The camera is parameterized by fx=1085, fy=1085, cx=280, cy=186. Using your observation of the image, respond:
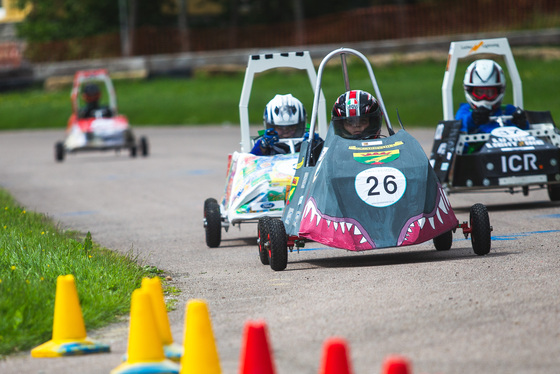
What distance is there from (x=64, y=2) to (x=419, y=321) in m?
Result: 55.1

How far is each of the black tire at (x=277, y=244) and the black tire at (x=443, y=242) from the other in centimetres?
148

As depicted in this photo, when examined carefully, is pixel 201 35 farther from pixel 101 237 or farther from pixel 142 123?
pixel 101 237

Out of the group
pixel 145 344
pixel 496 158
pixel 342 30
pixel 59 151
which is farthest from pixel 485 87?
pixel 342 30

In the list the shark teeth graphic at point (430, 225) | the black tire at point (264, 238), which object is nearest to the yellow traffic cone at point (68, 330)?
the black tire at point (264, 238)

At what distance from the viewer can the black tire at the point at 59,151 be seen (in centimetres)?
2444

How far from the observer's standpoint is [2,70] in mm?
50875

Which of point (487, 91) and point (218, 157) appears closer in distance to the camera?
point (487, 91)

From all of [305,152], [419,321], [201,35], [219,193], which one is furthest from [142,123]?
[419,321]

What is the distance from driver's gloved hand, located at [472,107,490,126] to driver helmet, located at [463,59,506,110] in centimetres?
20

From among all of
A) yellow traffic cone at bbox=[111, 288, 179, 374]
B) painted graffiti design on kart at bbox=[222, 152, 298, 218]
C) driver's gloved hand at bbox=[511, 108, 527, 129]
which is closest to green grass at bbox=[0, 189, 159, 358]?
yellow traffic cone at bbox=[111, 288, 179, 374]

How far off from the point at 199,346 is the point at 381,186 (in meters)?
3.75

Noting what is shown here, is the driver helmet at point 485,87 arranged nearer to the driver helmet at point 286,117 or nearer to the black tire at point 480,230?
the driver helmet at point 286,117

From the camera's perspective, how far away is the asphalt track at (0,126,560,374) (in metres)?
5.70

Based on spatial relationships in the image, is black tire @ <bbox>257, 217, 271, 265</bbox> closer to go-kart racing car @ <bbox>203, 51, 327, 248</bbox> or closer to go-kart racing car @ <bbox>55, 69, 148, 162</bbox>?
go-kart racing car @ <bbox>203, 51, 327, 248</bbox>
